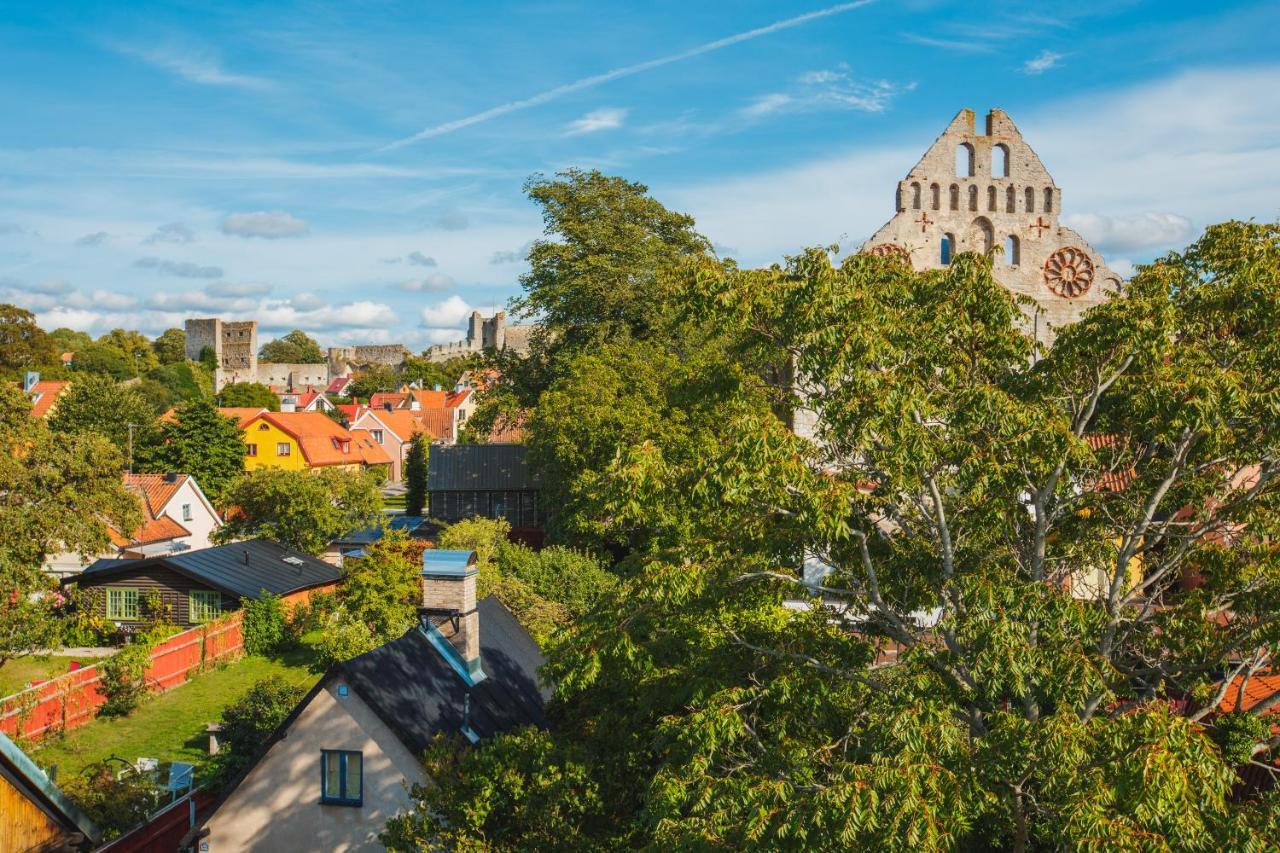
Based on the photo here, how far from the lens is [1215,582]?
443 inches

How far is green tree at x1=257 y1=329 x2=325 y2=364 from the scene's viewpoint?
157m

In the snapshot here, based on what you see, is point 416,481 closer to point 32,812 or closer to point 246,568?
point 246,568

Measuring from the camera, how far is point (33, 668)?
1088 inches

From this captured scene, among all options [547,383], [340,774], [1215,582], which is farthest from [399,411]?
[1215,582]

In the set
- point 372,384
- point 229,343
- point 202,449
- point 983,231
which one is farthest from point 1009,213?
point 229,343

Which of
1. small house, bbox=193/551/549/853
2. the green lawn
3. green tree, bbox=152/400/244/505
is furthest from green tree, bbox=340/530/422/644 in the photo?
green tree, bbox=152/400/244/505

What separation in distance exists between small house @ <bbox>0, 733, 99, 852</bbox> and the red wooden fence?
957 cm

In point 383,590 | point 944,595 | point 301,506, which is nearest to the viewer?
point 944,595

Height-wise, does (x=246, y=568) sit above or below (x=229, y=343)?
below

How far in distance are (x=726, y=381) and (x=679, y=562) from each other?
248 centimetres

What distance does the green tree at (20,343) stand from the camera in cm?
7988

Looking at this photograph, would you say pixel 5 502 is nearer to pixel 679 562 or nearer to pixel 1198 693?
pixel 679 562

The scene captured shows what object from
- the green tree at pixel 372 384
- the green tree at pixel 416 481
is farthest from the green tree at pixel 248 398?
the green tree at pixel 416 481

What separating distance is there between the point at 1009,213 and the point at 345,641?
22399mm
